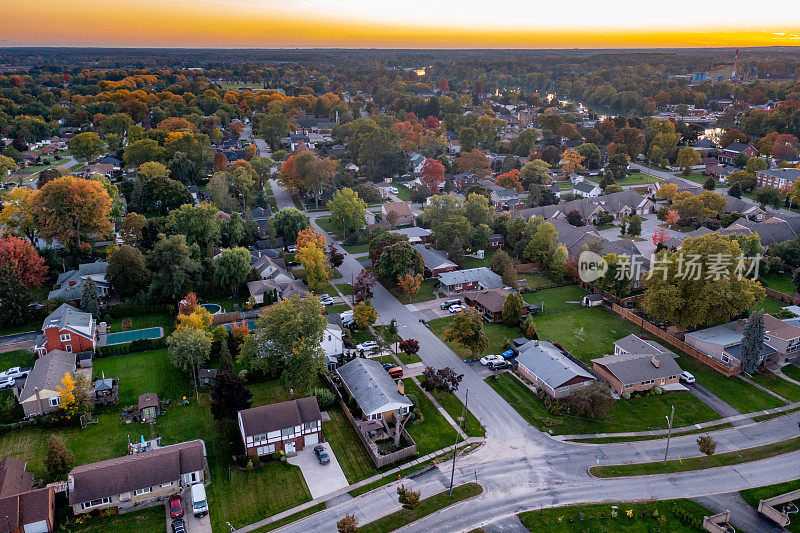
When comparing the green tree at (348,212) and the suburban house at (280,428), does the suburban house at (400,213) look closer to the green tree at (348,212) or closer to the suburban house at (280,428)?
the green tree at (348,212)

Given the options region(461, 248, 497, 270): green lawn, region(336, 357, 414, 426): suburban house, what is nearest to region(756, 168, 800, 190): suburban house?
region(461, 248, 497, 270): green lawn

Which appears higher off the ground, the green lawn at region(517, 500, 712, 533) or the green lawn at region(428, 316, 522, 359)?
the green lawn at region(428, 316, 522, 359)

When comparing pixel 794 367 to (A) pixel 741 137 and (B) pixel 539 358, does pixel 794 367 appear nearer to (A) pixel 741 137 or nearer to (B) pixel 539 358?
(B) pixel 539 358

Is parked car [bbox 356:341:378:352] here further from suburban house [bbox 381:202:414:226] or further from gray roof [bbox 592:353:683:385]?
suburban house [bbox 381:202:414:226]

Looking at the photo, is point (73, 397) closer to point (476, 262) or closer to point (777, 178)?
A: point (476, 262)

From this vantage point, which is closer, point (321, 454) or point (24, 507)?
point (24, 507)

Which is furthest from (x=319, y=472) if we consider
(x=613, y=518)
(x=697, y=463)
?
(x=697, y=463)
